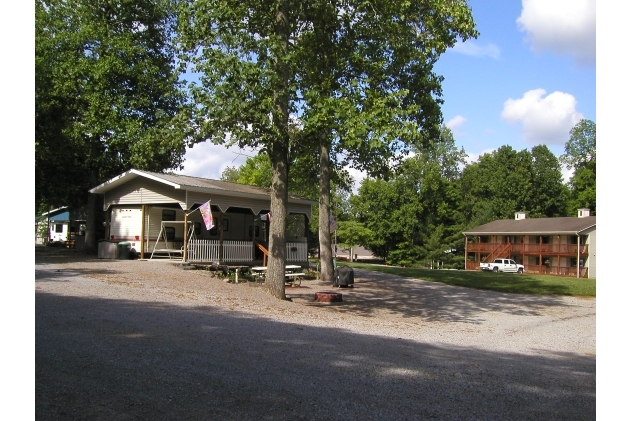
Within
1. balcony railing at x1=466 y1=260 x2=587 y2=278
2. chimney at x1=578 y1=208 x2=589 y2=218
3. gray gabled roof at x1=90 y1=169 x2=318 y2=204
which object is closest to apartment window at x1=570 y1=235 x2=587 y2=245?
balcony railing at x1=466 y1=260 x2=587 y2=278

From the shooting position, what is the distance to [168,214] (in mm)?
25703

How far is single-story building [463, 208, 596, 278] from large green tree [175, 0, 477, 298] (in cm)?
3780

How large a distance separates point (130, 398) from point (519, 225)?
58.2 m

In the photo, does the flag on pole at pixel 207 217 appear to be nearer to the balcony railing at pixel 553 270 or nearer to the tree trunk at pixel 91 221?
the tree trunk at pixel 91 221

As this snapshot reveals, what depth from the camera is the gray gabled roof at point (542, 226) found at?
50888mm

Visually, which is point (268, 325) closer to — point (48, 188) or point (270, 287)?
point (270, 287)

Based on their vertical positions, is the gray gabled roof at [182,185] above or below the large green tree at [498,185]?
below

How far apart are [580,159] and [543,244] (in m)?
32.9

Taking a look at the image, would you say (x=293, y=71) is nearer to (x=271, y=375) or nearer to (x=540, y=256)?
(x=271, y=375)

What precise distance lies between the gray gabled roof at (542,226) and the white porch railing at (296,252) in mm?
32776

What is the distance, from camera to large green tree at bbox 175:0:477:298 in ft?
45.4

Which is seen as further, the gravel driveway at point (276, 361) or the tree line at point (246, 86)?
the tree line at point (246, 86)

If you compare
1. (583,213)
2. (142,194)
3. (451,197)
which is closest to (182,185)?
(142,194)

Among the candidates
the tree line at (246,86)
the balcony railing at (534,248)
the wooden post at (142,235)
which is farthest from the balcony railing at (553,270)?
the wooden post at (142,235)
